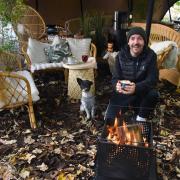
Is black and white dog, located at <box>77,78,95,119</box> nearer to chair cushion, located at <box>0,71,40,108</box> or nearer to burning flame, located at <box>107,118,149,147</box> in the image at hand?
chair cushion, located at <box>0,71,40,108</box>

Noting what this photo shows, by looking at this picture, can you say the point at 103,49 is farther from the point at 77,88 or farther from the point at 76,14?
the point at 76,14

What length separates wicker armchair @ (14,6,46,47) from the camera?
229 inches

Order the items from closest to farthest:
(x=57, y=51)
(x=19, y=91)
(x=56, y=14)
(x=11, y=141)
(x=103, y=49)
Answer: (x=11, y=141) → (x=19, y=91) → (x=57, y=51) → (x=103, y=49) → (x=56, y=14)

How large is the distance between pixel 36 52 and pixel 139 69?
7.11 ft

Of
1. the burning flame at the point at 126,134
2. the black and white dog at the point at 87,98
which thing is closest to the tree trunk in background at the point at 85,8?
the black and white dog at the point at 87,98

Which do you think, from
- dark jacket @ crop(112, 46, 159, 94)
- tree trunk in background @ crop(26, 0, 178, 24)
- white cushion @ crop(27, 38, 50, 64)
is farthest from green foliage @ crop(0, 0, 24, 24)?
tree trunk in background @ crop(26, 0, 178, 24)

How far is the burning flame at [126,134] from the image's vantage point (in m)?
2.64

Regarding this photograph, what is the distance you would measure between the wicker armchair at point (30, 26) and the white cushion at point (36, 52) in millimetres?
605

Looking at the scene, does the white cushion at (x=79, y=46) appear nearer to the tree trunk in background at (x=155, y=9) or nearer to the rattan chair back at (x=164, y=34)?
the rattan chair back at (x=164, y=34)

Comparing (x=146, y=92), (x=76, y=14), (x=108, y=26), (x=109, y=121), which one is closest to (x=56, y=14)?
(x=76, y=14)

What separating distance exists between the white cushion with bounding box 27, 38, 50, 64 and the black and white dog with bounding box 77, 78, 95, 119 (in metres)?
Result: 1.34

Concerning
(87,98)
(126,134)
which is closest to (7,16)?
(87,98)

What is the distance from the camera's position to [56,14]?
7.73 m

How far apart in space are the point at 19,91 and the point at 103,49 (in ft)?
8.34
